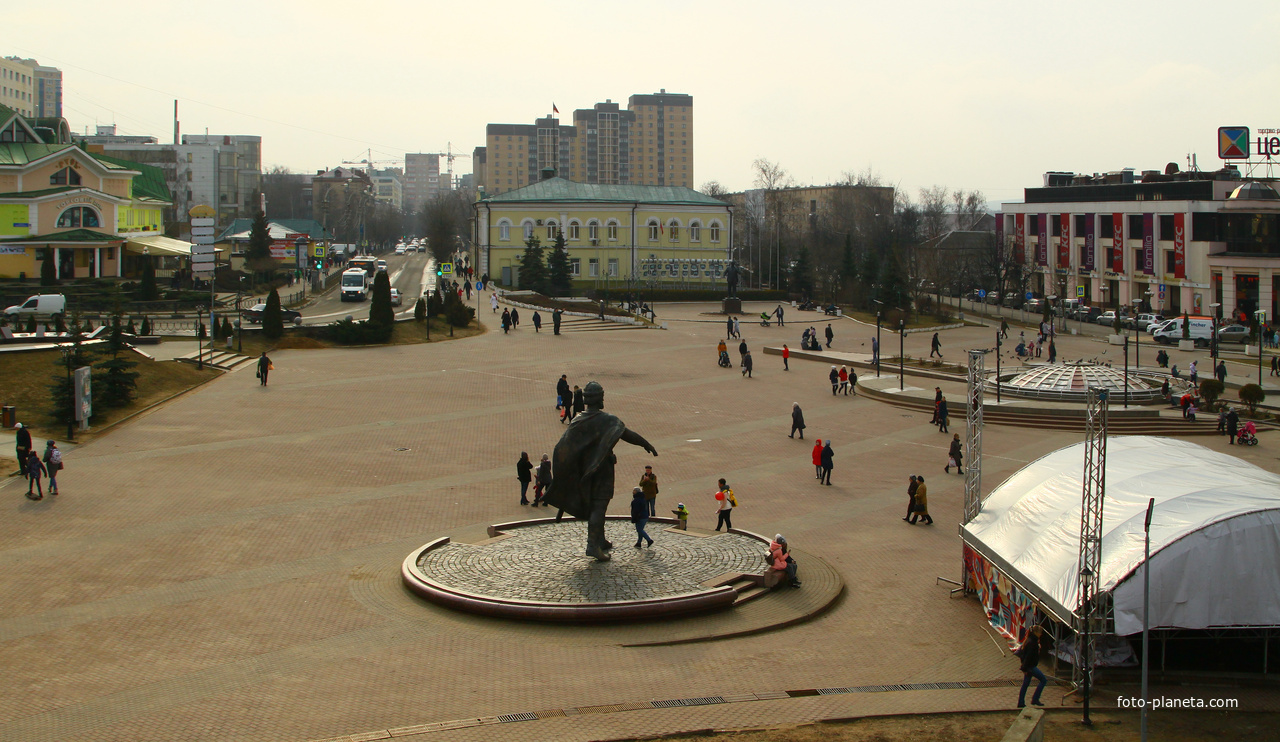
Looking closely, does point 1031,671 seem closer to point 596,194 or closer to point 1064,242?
point 596,194

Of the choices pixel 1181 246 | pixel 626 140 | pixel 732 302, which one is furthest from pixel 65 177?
pixel 626 140

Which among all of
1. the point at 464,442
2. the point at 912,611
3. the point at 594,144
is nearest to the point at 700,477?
the point at 464,442

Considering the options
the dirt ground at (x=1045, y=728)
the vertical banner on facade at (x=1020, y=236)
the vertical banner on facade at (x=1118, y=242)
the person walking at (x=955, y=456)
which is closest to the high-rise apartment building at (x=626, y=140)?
the vertical banner on facade at (x=1020, y=236)

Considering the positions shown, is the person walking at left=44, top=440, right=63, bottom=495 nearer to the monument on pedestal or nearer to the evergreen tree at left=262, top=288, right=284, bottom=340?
the evergreen tree at left=262, top=288, right=284, bottom=340

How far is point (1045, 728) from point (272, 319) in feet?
127

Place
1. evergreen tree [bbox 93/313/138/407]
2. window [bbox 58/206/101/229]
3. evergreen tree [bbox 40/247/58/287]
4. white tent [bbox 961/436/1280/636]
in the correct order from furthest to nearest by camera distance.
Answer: window [bbox 58/206/101/229]
evergreen tree [bbox 40/247/58/287]
evergreen tree [bbox 93/313/138/407]
white tent [bbox 961/436/1280/636]

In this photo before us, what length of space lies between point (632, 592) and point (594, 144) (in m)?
188

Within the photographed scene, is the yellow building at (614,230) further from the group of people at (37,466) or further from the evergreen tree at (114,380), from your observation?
the group of people at (37,466)

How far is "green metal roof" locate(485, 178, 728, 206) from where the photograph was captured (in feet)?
270

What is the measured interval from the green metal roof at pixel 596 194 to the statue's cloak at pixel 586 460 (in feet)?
219

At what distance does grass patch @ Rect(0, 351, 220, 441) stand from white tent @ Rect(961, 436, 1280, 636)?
23.5 m

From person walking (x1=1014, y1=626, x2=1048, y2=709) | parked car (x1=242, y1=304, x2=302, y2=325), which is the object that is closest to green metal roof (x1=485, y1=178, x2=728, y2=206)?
parked car (x1=242, y1=304, x2=302, y2=325)

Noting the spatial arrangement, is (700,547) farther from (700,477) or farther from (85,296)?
(85,296)

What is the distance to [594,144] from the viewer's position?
19700cm
